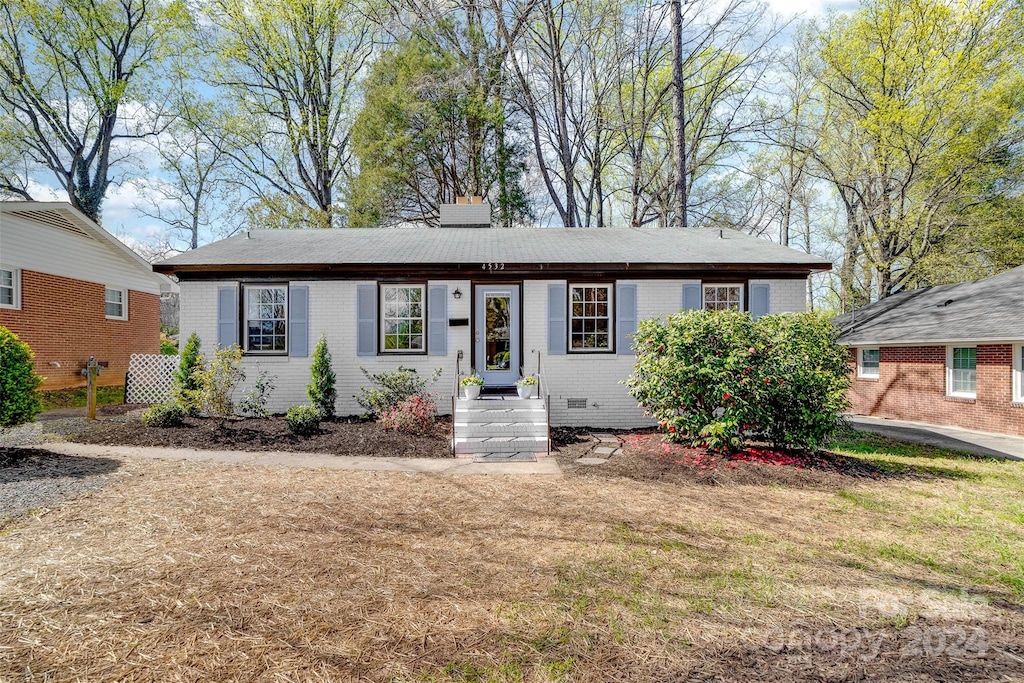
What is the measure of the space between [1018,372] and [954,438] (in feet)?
6.61

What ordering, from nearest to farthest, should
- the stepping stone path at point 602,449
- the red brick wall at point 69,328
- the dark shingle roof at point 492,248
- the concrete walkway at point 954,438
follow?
the stepping stone path at point 602,449 < the concrete walkway at point 954,438 < the dark shingle roof at point 492,248 < the red brick wall at point 69,328

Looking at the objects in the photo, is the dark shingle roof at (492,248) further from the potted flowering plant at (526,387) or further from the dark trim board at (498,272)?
the potted flowering plant at (526,387)

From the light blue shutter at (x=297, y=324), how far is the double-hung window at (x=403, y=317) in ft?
5.23

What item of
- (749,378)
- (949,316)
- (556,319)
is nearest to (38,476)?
(556,319)

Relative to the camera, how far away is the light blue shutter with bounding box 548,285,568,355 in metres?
10.2

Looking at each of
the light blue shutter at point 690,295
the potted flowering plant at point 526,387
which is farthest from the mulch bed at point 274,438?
the light blue shutter at point 690,295

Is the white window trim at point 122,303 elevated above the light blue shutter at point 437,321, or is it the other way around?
the white window trim at point 122,303

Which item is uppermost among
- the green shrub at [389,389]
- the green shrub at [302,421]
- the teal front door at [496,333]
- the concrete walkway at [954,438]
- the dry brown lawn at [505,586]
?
the teal front door at [496,333]

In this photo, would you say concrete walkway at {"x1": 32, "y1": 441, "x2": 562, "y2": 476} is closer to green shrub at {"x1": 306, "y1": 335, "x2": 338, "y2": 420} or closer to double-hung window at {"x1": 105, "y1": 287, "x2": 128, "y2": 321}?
green shrub at {"x1": 306, "y1": 335, "x2": 338, "y2": 420}

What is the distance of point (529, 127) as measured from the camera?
2002 cm

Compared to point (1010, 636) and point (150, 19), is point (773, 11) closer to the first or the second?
point (1010, 636)

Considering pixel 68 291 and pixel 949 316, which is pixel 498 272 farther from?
pixel 68 291

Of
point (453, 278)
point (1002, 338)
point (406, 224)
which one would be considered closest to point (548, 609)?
point (453, 278)

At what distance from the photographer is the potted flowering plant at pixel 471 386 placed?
30.2 feet
